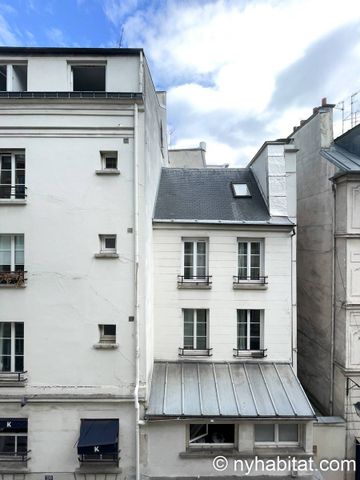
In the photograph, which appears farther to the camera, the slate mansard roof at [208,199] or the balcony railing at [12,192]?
the slate mansard roof at [208,199]

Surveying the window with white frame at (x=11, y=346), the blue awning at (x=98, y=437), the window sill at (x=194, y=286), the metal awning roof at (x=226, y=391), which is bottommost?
the blue awning at (x=98, y=437)

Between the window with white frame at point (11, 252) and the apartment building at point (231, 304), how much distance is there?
4766 millimetres

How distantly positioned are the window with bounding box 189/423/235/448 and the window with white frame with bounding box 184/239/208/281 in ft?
17.1

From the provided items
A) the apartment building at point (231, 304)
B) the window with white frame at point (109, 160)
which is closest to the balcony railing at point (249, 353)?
the apartment building at point (231, 304)

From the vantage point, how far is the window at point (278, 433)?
1020 cm

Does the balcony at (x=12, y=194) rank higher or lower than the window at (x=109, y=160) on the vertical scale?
lower

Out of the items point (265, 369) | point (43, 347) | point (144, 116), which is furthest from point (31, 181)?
point (265, 369)

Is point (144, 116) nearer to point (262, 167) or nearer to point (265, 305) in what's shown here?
point (262, 167)

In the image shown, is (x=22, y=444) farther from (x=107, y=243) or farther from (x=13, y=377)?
(x=107, y=243)

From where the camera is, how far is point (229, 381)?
1066 centimetres

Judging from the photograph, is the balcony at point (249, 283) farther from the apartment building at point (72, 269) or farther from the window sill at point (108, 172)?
the window sill at point (108, 172)

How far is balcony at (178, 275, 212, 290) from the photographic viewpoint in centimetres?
1154

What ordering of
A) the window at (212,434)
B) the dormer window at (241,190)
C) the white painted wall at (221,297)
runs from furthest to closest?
the dormer window at (241,190) → the white painted wall at (221,297) → the window at (212,434)

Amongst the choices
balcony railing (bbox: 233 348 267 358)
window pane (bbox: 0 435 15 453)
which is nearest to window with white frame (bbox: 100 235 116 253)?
balcony railing (bbox: 233 348 267 358)
